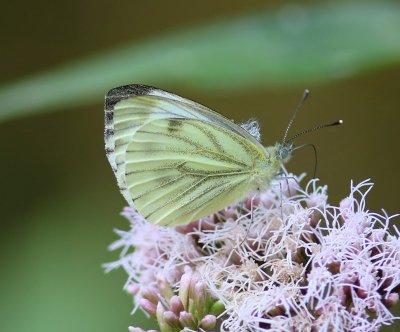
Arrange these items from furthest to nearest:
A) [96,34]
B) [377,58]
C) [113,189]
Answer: [96,34], [113,189], [377,58]

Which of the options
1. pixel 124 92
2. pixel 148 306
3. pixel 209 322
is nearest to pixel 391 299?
pixel 209 322

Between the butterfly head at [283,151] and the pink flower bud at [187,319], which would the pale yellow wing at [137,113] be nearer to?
the butterfly head at [283,151]

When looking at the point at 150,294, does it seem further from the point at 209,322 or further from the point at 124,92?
the point at 124,92

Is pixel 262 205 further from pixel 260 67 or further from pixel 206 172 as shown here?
pixel 260 67

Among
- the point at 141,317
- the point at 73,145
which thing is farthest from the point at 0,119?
the point at 73,145

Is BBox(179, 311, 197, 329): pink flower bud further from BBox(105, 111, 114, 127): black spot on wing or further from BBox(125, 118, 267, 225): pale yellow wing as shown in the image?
BBox(105, 111, 114, 127): black spot on wing

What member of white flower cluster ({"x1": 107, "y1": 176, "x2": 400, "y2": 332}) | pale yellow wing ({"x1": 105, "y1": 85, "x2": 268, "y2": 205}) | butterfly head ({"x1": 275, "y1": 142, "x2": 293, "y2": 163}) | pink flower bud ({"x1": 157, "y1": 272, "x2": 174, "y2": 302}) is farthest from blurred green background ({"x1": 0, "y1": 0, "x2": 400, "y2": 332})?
pink flower bud ({"x1": 157, "y1": 272, "x2": 174, "y2": 302})
